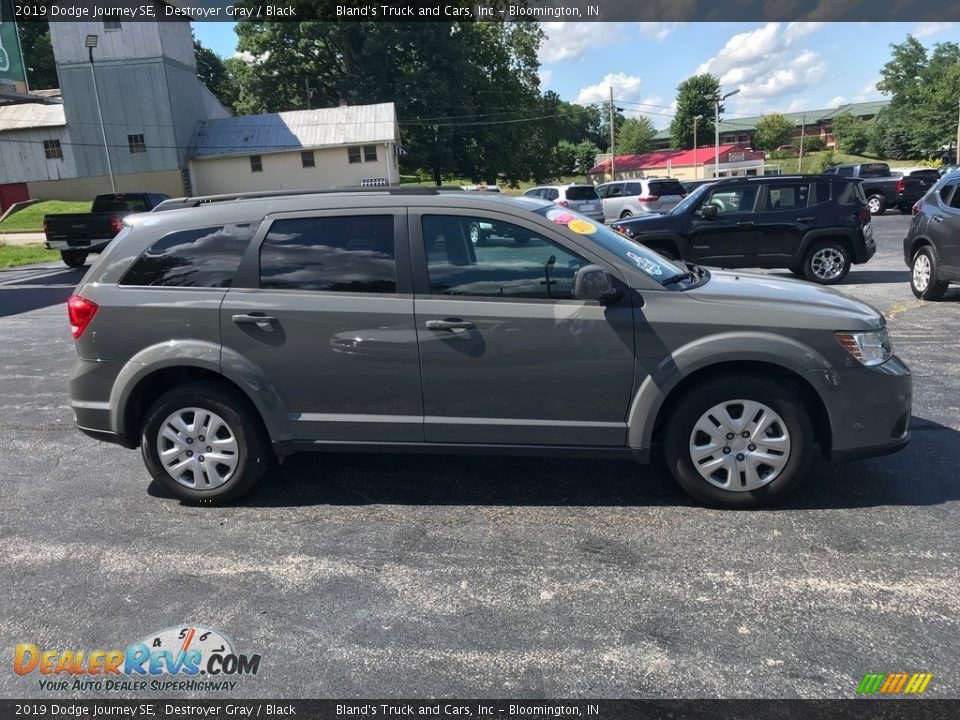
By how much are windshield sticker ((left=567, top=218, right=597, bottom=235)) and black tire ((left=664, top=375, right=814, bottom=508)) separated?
1.07 metres

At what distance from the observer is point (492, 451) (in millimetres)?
4090

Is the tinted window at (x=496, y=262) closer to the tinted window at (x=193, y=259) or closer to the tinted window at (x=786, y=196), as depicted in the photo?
the tinted window at (x=193, y=259)

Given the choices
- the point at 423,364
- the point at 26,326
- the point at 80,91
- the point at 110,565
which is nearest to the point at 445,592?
the point at 423,364

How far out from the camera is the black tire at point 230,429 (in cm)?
420

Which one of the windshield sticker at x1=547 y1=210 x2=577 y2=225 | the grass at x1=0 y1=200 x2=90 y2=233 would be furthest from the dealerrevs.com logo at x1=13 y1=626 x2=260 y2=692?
the grass at x1=0 y1=200 x2=90 y2=233

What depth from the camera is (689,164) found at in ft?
274

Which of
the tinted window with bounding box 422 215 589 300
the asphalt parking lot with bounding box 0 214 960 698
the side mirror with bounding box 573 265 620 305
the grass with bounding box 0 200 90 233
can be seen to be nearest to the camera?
the asphalt parking lot with bounding box 0 214 960 698

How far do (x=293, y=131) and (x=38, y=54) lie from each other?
27505 mm

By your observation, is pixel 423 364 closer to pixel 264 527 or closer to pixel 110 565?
pixel 264 527

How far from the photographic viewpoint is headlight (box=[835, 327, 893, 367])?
3.84 meters

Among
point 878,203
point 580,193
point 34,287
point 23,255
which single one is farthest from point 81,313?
point 878,203

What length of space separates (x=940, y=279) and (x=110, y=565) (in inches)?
397

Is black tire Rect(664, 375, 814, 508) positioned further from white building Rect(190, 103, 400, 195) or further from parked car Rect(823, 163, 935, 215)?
white building Rect(190, 103, 400, 195)

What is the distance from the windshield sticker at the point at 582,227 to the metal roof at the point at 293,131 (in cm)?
3897
